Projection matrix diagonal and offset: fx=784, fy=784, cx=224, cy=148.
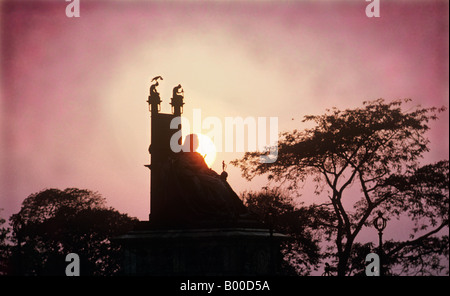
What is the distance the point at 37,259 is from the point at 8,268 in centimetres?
475

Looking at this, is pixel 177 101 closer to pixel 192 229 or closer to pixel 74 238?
pixel 192 229

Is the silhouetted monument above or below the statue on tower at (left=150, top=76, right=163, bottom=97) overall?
below

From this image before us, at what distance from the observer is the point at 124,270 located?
31.7m

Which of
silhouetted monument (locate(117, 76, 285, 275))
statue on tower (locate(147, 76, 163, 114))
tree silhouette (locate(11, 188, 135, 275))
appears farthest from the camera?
tree silhouette (locate(11, 188, 135, 275))

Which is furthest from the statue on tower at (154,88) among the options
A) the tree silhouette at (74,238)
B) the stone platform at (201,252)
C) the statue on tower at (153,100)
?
the tree silhouette at (74,238)

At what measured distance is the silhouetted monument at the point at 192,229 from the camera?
97.3 feet

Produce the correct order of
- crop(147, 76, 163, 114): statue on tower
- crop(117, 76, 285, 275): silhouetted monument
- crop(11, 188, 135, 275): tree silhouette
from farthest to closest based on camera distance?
crop(11, 188, 135, 275): tree silhouette, crop(147, 76, 163, 114): statue on tower, crop(117, 76, 285, 275): silhouetted monument

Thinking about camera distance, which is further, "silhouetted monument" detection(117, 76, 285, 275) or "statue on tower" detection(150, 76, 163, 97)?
"statue on tower" detection(150, 76, 163, 97)

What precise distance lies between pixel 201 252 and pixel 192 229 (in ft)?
3.29

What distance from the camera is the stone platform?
96.7 ft

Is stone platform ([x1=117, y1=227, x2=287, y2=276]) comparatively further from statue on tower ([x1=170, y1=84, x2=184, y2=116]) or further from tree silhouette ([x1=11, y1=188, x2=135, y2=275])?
tree silhouette ([x1=11, y1=188, x2=135, y2=275])

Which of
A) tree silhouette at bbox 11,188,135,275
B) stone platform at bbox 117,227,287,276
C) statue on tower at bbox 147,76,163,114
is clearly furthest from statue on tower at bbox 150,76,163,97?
tree silhouette at bbox 11,188,135,275

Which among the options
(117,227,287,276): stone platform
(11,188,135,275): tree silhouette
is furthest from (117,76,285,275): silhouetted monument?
(11,188,135,275): tree silhouette
